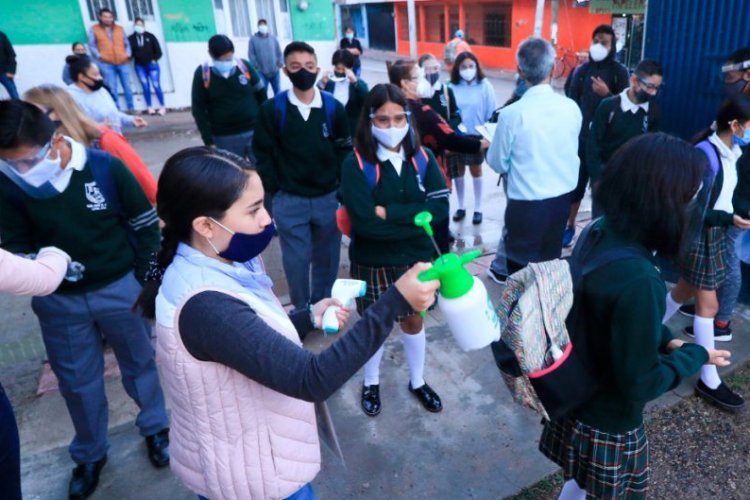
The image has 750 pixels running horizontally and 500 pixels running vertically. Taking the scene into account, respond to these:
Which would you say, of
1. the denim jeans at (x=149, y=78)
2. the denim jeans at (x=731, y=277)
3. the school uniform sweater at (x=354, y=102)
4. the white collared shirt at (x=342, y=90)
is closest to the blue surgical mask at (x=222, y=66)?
the white collared shirt at (x=342, y=90)

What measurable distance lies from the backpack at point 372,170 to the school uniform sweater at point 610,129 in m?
1.87

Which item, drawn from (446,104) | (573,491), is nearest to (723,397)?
(573,491)

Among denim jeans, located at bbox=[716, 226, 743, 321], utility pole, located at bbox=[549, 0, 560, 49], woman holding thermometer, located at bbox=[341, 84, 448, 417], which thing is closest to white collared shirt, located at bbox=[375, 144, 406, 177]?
woman holding thermometer, located at bbox=[341, 84, 448, 417]

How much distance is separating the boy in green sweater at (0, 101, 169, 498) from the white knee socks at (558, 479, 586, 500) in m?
1.94

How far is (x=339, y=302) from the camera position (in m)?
1.66

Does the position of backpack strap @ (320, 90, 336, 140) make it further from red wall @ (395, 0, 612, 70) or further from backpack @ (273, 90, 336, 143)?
red wall @ (395, 0, 612, 70)

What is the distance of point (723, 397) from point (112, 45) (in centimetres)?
1131

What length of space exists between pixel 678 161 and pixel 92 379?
260cm

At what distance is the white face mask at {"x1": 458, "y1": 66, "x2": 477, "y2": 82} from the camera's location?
5.41 metres

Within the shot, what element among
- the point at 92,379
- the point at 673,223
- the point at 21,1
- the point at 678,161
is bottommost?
the point at 92,379

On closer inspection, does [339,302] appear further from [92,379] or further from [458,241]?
[458,241]

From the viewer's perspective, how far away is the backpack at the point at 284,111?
11.6ft

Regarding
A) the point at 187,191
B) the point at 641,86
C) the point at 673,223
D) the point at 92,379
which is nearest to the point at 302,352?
the point at 187,191

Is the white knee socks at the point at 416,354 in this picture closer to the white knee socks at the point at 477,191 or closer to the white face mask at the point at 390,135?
the white face mask at the point at 390,135
